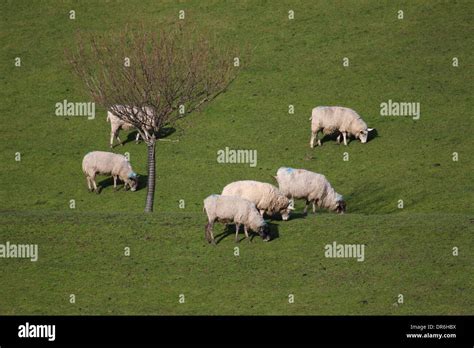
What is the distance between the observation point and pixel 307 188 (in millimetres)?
51812

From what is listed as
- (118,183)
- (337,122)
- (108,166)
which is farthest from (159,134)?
(337,122)

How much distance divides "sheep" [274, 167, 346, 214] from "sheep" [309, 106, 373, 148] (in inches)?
373

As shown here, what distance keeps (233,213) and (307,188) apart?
6.15m

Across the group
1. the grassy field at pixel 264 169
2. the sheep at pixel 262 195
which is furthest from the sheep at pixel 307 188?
the sheep at pixel 262 195

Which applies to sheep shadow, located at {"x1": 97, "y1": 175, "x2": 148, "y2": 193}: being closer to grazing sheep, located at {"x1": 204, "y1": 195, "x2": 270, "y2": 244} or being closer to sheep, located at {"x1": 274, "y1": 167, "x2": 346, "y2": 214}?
sheep, located at {"x1": 274, "y1": 167, "x2": 346, "y2": 214}

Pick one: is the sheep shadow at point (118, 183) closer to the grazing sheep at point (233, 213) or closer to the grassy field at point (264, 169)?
the grassy field at point (264, 169)

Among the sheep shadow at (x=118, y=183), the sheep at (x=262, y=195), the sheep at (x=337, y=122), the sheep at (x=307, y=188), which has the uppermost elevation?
the sheep at (x=337, y=122)

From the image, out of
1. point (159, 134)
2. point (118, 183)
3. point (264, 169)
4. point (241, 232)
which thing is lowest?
point (241, 232)

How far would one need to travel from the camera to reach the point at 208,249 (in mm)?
46562

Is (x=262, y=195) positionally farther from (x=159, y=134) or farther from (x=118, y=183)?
(x=159, y=134)

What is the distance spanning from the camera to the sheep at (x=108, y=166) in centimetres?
5662

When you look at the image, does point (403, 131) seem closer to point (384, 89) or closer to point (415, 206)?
point (384, 89)

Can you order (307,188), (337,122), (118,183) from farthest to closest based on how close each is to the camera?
1. (337,122)
2. (118,183)
3. (307,188)

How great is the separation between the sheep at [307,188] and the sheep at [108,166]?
820 centimetres
